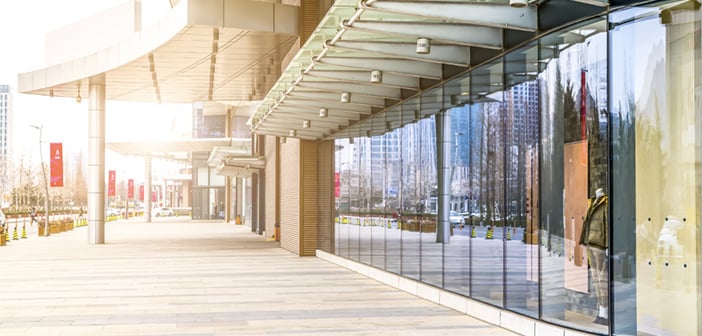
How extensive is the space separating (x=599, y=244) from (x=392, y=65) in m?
5.00

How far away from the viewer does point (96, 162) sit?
33.8 metres

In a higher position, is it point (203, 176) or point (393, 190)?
point (203, 176)

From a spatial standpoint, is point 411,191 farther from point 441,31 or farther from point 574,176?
point 574,176

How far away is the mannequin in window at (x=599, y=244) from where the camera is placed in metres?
9.21

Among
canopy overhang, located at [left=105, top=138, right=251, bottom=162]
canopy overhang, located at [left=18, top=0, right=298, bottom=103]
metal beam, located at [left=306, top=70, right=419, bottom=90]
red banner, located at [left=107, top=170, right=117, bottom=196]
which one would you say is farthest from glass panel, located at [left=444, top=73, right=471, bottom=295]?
red banner, located at [left=107, top=170, right=117, bottom=196]

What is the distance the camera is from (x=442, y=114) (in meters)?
14.1

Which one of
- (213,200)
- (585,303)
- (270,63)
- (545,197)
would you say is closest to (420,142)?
(545,197)

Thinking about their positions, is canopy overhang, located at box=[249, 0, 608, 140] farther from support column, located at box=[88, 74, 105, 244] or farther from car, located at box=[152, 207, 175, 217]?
car, located at box=[152, 207, 175, 217]

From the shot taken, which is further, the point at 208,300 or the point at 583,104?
the point at 208,300

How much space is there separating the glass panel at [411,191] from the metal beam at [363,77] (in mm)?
624

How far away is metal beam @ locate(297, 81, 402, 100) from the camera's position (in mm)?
14969

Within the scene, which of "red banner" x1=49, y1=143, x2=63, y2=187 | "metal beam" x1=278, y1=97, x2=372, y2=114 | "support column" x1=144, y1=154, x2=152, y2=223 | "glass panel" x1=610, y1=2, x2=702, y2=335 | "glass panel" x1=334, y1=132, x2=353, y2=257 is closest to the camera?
"glass panel" x1=610, y1=2, x2=702, y2=335

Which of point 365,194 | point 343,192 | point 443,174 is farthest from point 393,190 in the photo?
point 343,192

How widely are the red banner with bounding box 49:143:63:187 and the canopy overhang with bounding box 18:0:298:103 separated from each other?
20.3ft
